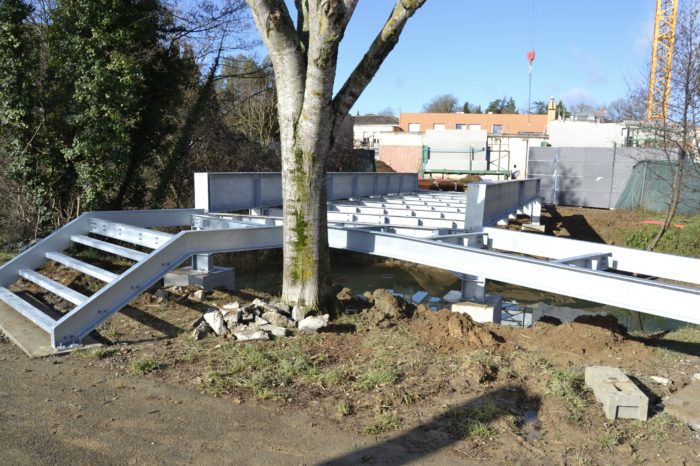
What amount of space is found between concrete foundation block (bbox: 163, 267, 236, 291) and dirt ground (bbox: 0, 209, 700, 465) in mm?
1795

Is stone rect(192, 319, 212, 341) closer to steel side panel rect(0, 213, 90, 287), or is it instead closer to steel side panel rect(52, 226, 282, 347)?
steel side panel rect(52, 226, 282, 347)

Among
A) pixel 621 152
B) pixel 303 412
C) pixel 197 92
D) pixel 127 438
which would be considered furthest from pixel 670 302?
pixel 621 152

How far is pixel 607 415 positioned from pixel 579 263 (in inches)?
94.7

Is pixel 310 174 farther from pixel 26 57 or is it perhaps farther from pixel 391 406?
pixel 26 57

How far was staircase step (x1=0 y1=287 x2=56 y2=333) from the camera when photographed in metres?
5.75

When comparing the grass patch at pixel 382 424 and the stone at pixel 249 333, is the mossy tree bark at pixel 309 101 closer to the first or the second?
the stone at pixel 249 333

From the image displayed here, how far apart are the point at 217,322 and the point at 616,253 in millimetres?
4758

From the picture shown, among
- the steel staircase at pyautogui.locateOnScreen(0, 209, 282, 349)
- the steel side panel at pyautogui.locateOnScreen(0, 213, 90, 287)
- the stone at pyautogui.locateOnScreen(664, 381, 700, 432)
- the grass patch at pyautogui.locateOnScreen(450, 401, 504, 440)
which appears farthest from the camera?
the steel side panel at pyautogui.locateOnScreen(0, 213, 90, 287)

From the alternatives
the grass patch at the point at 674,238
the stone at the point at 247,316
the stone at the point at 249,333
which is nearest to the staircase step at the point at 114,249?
the stone at the point at 247,316

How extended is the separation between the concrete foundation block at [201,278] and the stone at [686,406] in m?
6.08

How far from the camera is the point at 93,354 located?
5.37 meters

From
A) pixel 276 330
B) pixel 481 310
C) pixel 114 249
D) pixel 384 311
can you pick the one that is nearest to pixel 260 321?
pixel 276 330

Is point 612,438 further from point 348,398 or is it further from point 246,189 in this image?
point 246,189

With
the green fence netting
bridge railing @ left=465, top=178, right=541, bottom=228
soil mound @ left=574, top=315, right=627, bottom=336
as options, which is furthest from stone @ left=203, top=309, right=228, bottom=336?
the green fence netting
